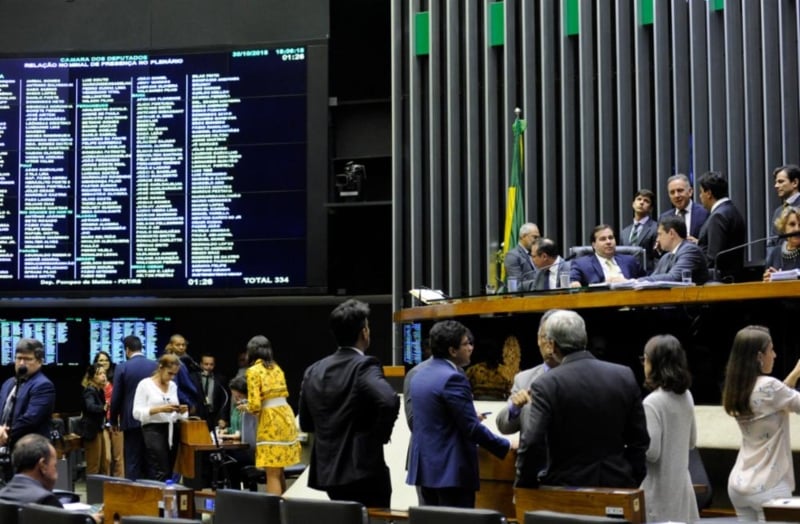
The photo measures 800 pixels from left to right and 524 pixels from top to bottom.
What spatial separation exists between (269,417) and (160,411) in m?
0.76

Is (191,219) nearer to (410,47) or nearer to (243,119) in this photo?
(243,119)

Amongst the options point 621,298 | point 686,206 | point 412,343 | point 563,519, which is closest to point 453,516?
point 563,519

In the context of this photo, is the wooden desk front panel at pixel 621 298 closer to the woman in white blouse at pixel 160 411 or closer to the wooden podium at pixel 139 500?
the woman in white blouse at pixel 160 411

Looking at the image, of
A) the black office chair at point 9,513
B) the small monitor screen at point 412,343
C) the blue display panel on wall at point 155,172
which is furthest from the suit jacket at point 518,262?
the black office chair at point 9,513

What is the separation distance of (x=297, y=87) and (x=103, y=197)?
228cm

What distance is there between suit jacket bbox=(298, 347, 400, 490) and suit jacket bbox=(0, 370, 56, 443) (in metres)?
2.73

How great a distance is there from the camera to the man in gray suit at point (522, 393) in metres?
4.73

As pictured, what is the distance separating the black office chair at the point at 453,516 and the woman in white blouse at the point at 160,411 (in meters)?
4.89

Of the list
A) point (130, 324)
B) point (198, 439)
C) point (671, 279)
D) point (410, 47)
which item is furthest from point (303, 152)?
point (671, 279)

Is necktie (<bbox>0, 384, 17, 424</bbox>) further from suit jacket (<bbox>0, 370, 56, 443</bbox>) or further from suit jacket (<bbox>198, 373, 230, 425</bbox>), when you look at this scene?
suit jacket (<bbox>198, 373, 230, 425</bbox>)

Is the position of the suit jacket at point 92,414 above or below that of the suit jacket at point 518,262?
below

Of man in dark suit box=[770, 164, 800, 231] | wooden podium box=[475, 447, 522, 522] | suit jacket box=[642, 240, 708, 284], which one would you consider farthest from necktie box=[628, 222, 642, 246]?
wooden podium box=[475, 447, 522, 522]

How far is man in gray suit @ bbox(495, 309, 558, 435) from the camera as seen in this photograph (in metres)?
4.73

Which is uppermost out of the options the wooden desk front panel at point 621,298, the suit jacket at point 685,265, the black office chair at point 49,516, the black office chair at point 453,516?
the suit jacket at point 685,265
